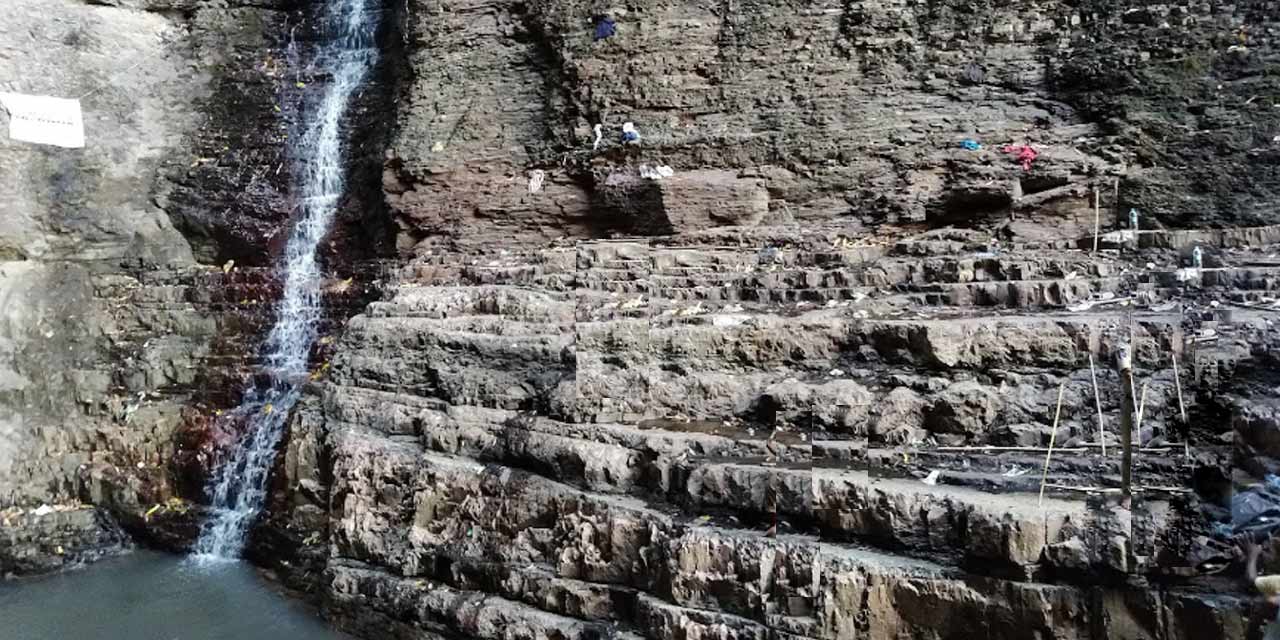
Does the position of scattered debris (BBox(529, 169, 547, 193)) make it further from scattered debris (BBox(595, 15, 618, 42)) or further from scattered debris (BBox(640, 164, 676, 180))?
scattered debris (BBox(595, 15, 618, 42))

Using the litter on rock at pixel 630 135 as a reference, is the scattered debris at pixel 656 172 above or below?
below

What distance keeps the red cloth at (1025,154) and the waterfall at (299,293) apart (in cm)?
863

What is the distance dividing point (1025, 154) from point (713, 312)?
13.1ft

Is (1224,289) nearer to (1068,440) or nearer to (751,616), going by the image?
(1068,440)

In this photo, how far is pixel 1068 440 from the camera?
195 inches

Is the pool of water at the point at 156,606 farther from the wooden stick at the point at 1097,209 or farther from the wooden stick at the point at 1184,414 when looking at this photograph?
the wooden stick at the point at 1097,209

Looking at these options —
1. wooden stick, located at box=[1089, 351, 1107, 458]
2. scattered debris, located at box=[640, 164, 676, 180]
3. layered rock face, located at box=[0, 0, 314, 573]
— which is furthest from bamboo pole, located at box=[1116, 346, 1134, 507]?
layered rock face, located at box=[0, 0, 314, 573]

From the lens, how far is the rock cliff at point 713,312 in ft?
15.3

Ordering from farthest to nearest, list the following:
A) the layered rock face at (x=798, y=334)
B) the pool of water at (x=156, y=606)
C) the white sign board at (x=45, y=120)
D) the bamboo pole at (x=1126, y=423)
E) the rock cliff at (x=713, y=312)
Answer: the white sign board at (x=45, y=120) → the pool of water at (x=156, y=606) → the rock cliff at (x=713, y=312) → the layered rock face at (x=798, y=334) → the bamboo pole at (x=1126, y=423)

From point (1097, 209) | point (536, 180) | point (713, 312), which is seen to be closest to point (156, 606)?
point (713, 312)

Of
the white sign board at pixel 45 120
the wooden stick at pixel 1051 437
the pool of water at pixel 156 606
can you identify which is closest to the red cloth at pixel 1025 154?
the wooden stick at pixel 1051 437

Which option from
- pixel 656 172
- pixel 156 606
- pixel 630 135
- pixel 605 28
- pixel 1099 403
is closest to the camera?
pixel 1099 403

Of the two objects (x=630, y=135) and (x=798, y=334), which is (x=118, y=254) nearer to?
(x=630, y=135)

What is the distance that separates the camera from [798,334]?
21.0 feet
